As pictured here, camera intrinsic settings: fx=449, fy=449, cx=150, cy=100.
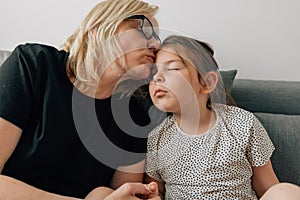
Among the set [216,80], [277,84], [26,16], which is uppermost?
[26,16]

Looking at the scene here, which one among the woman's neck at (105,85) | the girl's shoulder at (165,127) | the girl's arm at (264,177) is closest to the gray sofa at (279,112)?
the girl's arm at (264,177)

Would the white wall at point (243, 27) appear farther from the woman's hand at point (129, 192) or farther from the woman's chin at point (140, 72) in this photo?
the woman's hand at point (129, 192)

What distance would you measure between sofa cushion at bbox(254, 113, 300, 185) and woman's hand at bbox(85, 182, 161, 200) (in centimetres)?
43

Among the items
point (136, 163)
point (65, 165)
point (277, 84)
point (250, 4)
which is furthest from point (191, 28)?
point (65, 165)

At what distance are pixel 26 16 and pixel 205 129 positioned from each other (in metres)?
0.95

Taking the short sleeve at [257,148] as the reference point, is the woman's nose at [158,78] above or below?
above

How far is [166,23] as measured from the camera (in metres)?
1.77

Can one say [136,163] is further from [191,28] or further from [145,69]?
[191,28]

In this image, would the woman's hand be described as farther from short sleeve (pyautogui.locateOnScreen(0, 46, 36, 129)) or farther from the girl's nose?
the girl's nose

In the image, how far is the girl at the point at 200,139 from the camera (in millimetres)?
1281

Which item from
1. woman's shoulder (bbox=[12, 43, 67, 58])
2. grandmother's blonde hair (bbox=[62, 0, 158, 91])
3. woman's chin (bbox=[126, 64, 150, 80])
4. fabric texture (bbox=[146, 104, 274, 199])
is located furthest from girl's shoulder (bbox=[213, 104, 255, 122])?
woman's shoulder (bbox=[12, 43, 67, 58])

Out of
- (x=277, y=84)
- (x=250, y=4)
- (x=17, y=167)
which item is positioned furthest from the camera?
(x=250, y=4)

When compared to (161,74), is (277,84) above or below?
below

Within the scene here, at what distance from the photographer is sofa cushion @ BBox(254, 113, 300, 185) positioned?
1.40 meters
